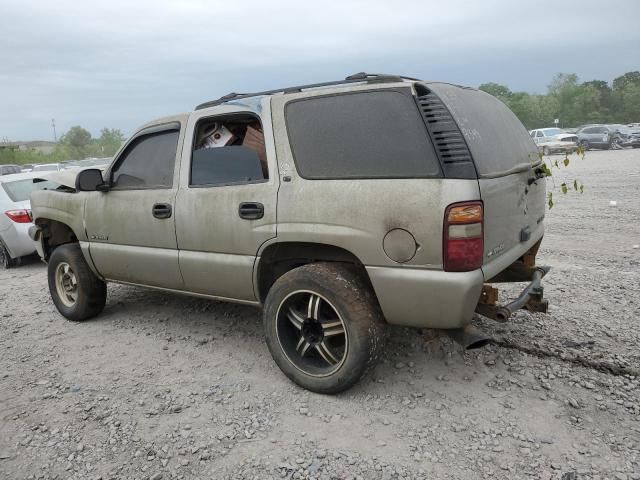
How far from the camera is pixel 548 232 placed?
24.8 feet

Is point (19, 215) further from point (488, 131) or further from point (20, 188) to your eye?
point (488, 131)

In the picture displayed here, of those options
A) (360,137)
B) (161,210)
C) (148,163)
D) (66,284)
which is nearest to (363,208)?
(360,137)

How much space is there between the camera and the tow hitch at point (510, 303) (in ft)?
9.81

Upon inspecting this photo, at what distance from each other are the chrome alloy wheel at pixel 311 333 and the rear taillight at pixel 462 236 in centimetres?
82

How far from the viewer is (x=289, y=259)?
11.5 ft

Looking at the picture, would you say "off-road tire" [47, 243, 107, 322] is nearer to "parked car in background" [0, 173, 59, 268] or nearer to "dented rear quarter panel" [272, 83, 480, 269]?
"dented rear quarter panel" [272, 83, 480, 269]

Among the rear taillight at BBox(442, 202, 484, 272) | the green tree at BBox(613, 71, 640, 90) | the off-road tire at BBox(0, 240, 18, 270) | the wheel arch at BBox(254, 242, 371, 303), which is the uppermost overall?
the green tree at BBox(613, 71, 640, 90)

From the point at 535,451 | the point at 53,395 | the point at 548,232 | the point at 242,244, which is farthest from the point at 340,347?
the point at 548,232

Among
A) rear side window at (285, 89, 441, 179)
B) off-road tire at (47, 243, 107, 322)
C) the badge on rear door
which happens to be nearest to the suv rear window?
rear side window at (285, 89, 441, 179)

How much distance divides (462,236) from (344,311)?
2.73ft

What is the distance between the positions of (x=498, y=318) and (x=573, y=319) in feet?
5.06

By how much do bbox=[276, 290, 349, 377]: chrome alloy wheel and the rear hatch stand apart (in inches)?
40.3

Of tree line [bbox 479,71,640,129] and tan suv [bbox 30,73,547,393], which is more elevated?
tree line [bbox 479,71,640,129]

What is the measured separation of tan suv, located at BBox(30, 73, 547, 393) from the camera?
278cm
